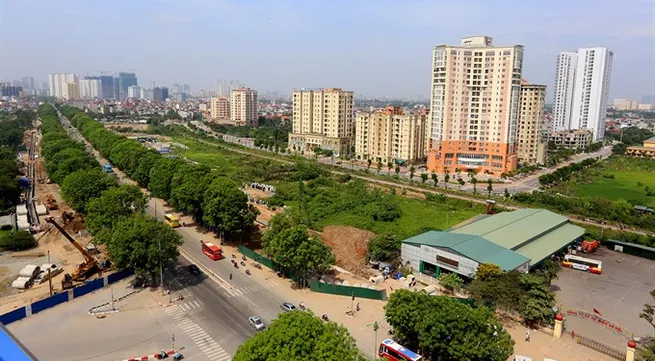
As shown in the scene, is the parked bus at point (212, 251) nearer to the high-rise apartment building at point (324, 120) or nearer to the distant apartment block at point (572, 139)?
the high-rise apartment building at point (324, 120)

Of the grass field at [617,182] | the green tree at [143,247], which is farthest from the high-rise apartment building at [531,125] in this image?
the green tree at [143,247]

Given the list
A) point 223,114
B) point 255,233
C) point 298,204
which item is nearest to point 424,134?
point 298,204

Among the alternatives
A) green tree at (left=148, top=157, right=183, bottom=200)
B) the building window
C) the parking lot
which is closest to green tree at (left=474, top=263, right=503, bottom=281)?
the building window

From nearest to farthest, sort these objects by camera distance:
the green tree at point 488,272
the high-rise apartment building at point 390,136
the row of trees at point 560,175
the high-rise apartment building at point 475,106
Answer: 1. the green tree at point 488,272
2. the row of trees at point 560,175
3. the high-rise apartment building at point 475,106
4. the high-rise apartment building at point 390,136

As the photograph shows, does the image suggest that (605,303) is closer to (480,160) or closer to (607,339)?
(607,339)

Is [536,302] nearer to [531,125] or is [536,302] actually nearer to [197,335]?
[197,335]
